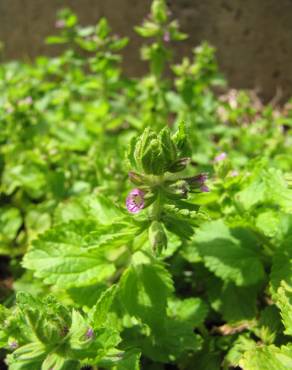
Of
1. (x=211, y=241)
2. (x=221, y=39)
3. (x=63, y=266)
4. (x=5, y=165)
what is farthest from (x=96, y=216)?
(x=221, y=39)

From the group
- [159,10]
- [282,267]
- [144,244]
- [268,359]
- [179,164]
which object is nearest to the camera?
[179,164]

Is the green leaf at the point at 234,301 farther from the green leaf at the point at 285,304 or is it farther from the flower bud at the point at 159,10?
the flower bud at the point at 159,10

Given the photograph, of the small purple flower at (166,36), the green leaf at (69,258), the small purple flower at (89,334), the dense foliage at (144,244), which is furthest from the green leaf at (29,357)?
the small purple flower at (166,36)

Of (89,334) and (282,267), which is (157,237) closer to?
(89,334)

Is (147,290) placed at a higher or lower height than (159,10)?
lower

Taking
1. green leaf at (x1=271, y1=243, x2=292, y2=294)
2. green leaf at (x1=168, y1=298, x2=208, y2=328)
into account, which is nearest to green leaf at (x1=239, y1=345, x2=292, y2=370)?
green leaf at (x1=271, y1=243, x2=292, y2=294)

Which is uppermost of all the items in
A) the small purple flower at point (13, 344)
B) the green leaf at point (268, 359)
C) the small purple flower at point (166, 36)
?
the small purple flower at point (166, 36)

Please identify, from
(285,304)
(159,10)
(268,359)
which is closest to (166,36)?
(159,10)
